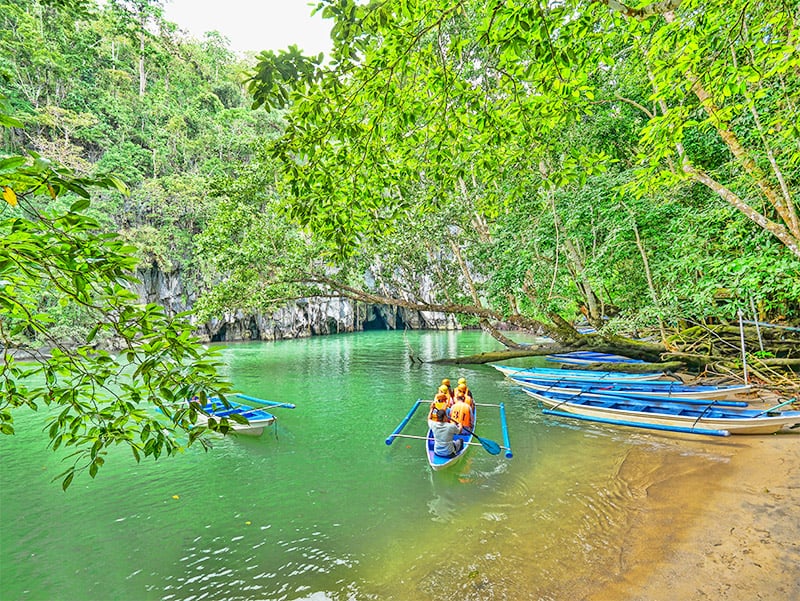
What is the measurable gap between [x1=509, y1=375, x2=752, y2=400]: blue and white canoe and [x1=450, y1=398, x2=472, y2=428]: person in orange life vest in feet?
14.7

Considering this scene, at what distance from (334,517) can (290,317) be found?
32551 mm

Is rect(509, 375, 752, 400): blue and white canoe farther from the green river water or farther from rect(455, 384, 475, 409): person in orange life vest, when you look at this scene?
rect(455, 384, 475, 409): person in orange life vest

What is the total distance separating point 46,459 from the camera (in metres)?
7.31

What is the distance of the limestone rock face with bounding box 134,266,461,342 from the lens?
99.5 ft

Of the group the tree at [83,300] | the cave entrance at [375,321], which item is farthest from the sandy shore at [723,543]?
the cave entrance at [375,321]

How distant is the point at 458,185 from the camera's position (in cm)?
1064

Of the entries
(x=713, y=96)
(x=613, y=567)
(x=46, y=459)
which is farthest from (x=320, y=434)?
(x=713, y=96)

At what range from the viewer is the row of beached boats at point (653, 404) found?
696cm

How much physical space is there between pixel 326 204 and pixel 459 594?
12.9ft

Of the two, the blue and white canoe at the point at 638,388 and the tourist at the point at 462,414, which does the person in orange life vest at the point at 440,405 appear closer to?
the tourist at the point at 462,414

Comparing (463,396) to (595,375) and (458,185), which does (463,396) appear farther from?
(595,375)

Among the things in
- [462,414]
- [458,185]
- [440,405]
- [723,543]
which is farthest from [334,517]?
[458,185]

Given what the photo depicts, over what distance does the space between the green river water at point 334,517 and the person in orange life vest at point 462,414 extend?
1.90 ft

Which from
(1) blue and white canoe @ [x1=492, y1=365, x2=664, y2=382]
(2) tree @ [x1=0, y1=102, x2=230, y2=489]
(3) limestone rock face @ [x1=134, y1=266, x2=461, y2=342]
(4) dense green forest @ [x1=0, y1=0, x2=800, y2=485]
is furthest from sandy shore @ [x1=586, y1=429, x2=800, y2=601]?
(3) limestone rock face @ [x1=134, y1=266, x2=461, y2=342]
